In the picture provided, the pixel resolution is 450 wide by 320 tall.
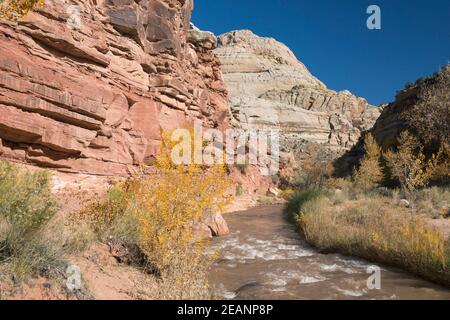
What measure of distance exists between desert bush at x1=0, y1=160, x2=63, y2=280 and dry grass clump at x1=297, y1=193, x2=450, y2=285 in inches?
255

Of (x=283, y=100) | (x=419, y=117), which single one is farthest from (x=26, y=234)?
(x=283, y=100)

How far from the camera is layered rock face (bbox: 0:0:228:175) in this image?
28.0 ft

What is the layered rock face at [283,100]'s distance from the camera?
64875mm

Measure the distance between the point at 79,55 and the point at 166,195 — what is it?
26.5 feet

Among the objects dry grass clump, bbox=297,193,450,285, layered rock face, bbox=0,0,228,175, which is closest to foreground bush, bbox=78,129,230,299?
dry grass clump, bbox=297,193,450,285

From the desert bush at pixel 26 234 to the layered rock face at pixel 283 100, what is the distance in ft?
112

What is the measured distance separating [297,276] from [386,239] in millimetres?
2698

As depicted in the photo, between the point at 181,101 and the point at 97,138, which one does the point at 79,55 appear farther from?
the point at 181,101

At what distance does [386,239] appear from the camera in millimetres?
7250

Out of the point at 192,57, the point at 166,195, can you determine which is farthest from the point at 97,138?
the point at 192,57

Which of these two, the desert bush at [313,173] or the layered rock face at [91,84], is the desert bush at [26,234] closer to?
the layered rock face at [91,84]

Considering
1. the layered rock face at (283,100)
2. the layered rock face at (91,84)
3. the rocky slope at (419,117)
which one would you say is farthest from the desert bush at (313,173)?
the layered rock face at (91,84)

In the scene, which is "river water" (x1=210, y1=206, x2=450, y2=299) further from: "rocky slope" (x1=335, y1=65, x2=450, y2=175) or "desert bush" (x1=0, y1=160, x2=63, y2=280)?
"rocky slope" (x1=335, y1=65, x2=450, y2=175)
